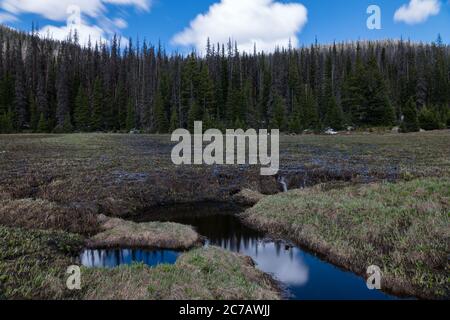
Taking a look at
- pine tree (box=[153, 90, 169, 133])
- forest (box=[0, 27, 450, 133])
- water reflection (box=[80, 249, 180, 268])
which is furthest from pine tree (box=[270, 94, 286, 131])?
water reflection (box=[80, 249, 180, 268])

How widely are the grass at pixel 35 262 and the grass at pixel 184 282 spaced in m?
0.85

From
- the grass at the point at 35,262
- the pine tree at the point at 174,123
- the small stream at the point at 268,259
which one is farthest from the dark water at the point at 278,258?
the pine tree at the point at 174,123

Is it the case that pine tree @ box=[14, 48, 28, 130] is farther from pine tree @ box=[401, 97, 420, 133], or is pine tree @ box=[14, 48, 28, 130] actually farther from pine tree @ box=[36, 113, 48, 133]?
pine tree @ box=[401, 97, 420, 133]

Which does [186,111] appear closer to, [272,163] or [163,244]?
[272,163]

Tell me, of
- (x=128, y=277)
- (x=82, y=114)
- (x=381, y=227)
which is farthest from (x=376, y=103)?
(x=128, y=277)

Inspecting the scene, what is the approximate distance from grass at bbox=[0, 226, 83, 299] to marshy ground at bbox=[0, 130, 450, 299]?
0.04 metres

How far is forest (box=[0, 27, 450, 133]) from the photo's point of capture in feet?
281

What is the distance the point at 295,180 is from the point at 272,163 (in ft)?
25.6

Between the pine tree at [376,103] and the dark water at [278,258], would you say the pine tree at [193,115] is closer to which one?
the pine tree at [376,103]

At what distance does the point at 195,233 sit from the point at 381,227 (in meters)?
8.70

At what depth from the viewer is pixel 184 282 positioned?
35.1ft

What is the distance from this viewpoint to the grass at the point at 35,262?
31.2 feet

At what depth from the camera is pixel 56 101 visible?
110688mm
